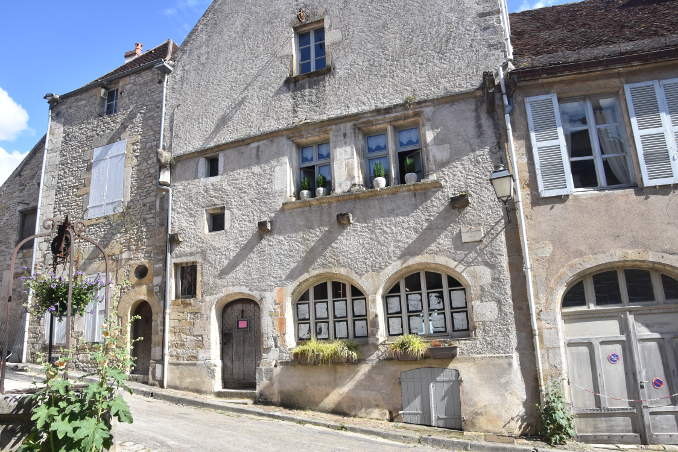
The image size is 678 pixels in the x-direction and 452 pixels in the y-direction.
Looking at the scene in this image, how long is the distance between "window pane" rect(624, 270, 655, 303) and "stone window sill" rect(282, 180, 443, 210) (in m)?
2.81

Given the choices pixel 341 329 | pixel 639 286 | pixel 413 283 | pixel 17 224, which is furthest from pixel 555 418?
pixel 17 224

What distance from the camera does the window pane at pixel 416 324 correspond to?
747cm

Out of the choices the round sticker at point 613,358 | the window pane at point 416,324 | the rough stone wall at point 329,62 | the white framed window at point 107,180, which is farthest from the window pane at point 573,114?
the white framed window at point 107,180

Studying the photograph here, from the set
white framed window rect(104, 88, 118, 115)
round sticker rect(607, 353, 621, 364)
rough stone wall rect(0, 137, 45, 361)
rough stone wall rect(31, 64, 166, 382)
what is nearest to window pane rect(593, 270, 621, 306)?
round sticker rect(607, 353, 621, 364)

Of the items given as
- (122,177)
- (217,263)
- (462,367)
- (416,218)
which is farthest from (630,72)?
(122,177)

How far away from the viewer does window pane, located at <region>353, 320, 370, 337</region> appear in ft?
25.6

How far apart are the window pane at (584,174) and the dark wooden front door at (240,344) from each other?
211 inches

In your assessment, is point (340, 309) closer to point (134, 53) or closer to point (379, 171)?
point (379, 171)

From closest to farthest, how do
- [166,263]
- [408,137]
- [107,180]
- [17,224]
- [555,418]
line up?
[555,418], [408,137], [166,263], [107,180], [17,224]

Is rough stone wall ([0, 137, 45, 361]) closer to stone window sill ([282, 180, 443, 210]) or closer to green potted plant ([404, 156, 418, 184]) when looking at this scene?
stone window sill ([282, 180, 443, 210])

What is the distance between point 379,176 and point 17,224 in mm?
9115

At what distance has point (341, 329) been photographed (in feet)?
26.2

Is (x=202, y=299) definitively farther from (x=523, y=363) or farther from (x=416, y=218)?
(x=523, y=363)

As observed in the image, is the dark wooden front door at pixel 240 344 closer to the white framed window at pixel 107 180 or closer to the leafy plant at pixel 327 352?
the leafy plant at pixel 327 352
